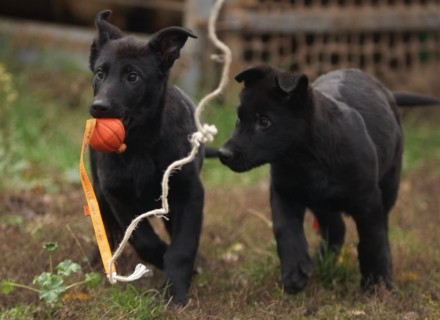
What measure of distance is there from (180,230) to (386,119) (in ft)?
4.72

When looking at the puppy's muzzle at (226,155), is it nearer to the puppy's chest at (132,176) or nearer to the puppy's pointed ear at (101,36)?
the puppy's chest at (132,176)

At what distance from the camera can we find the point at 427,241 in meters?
7.00

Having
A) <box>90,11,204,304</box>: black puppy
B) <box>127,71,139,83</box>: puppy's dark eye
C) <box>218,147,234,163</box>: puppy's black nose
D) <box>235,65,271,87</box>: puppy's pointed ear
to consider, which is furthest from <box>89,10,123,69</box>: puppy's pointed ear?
<box>218,147,234,163</box>: puppy's black nose

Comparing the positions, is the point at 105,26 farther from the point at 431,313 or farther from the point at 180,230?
the point at 431,313

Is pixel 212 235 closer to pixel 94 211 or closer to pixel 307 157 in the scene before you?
pixel 307 157

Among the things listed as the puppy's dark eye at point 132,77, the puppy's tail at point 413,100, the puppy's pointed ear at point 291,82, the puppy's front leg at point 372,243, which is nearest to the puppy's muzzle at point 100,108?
the puppy's dark eye at point 132,77

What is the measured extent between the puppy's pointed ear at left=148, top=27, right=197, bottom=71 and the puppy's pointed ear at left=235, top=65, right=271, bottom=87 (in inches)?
13.6

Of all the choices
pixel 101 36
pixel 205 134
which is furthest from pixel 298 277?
pixel 101 36


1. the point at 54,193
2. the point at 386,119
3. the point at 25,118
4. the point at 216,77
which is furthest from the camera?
the point at 216,77

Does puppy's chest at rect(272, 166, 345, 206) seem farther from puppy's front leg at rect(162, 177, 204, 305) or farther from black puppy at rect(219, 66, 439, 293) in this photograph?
puppy's front leg at rect(162, 177, 204, 305)

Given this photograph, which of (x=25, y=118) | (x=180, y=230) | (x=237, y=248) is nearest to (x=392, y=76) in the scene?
(x=25, y=118)

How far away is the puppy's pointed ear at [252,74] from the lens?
5.10 metres

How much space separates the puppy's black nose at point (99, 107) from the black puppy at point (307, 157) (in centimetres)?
63

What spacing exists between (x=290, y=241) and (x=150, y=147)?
888 millimetres
